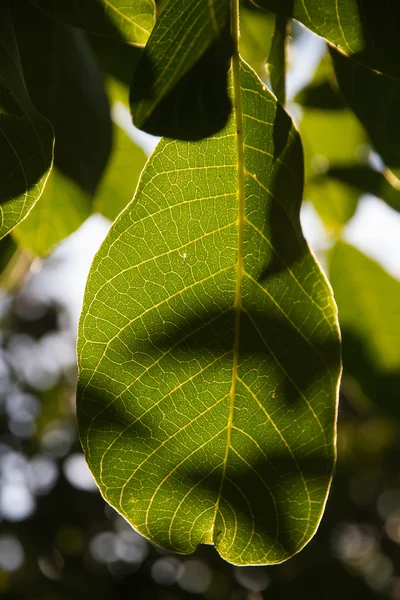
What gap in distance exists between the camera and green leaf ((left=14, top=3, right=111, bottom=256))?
43.9 inches

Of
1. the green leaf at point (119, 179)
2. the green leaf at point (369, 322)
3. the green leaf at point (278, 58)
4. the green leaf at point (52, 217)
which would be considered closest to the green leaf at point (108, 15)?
the green leaf at point (278, 58)

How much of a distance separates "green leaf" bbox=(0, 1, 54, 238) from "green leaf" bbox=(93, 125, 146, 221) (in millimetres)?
773

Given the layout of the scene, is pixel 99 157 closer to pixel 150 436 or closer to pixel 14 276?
pixel 14 276

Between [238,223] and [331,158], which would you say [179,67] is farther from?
[331,158]

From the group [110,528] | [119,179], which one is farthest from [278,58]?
[110,528]

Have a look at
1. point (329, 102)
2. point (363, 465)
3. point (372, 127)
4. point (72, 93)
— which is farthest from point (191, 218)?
point (363, 465)

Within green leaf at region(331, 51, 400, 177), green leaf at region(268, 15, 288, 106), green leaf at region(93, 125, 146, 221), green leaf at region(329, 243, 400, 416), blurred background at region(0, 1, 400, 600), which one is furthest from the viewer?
blurred background at region(0, 1, 400, 600)

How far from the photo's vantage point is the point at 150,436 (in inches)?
31.0

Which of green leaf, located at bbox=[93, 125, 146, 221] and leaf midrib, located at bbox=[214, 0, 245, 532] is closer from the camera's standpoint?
leaf midrib, located at bbox=[214, 0, 245, 532]

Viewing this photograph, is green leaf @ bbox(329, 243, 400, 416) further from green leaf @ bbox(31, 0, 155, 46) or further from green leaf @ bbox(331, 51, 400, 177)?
green leaf @ bbox(31, 0, 155, 46)

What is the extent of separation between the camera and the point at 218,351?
0.80 metres

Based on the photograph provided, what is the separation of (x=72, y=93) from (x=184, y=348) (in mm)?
615

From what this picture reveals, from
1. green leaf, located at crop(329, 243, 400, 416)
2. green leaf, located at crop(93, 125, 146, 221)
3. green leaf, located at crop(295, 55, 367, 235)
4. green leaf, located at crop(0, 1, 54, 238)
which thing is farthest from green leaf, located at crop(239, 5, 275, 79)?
green leaf, located at crop(0, 1, 54, 238)

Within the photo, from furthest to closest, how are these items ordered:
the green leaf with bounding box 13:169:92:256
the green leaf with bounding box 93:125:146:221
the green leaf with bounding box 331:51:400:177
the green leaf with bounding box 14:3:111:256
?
the green leaf with bounding box 93:125:146:221, the green leaf with bounding box 13:169:92:256, the green leaf with bounding box 14:3:111:256, the green leaf with bounding box 331:51:400:177
